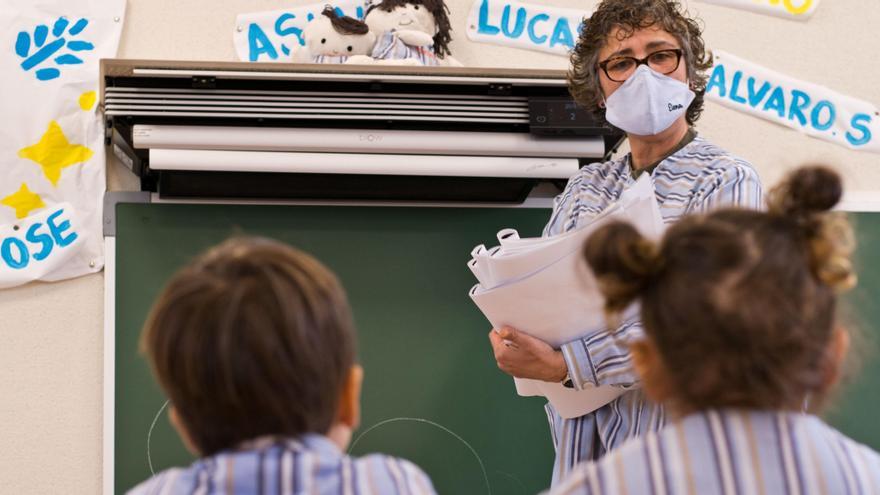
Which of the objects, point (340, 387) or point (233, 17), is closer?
point (340, 387)

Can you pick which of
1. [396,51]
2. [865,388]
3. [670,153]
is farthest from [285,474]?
[865,388]

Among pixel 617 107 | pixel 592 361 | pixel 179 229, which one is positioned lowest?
pixel 179 229

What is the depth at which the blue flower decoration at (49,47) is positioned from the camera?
93.4 inches

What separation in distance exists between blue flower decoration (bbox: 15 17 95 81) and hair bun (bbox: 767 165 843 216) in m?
1.83

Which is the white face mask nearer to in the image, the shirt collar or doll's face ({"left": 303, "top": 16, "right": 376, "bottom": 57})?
the shirt collar

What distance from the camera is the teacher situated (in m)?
1.58

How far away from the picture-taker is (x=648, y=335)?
98cm

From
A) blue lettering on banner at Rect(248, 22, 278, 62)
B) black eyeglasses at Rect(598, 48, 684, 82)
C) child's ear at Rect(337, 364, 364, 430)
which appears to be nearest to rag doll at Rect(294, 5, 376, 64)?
blue lettering on banner at Rect(248, 22, 278, 62)

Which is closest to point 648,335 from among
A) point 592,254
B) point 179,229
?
point 592,254

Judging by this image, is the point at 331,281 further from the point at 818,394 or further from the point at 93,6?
the point at 93,6

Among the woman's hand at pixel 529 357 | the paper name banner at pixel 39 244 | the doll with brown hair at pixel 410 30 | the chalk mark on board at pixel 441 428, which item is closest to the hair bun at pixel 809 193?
the woman's hand at pixel 529 357

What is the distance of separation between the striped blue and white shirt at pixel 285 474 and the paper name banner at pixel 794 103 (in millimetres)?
1948

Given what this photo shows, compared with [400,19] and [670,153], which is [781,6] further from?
[670,153]

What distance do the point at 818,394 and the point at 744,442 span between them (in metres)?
0.09
